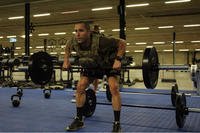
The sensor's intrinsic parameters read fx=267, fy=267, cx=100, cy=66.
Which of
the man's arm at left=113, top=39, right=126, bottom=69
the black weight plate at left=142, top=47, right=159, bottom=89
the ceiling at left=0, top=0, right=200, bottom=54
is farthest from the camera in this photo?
the ceiling at left=0, top=0, right=200, bottom=54

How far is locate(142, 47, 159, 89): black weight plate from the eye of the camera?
2.56m

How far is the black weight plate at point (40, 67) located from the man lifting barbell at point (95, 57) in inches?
18.8

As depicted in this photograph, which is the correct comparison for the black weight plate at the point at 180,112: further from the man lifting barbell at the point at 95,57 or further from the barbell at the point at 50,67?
the man lifting barbell at the point at 95,57

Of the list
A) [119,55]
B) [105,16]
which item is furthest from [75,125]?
[105,16]

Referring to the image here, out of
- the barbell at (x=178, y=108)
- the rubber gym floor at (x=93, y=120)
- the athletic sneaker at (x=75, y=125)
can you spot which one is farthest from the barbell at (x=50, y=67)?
the athletic sneaker at (x=75, y=125)

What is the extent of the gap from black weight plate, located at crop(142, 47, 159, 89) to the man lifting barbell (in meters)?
0.26

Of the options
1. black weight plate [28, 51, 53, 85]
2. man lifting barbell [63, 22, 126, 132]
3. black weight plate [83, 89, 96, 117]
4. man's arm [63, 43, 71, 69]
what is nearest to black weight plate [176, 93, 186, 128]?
man lifting barbell [63, 22, 126, 132]

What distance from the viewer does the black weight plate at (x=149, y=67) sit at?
2562 mm

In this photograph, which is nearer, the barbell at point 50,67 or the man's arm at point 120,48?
the man's arm at point 120,48

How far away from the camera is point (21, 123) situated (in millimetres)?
2701

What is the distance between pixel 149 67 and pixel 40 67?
1213mm

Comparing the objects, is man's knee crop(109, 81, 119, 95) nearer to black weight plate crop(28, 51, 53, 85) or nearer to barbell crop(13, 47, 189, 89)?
barbell crop(13, 47, 189, 89)

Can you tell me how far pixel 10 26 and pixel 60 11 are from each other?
4.70m

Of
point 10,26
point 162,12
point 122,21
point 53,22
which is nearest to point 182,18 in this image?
point 162,12
